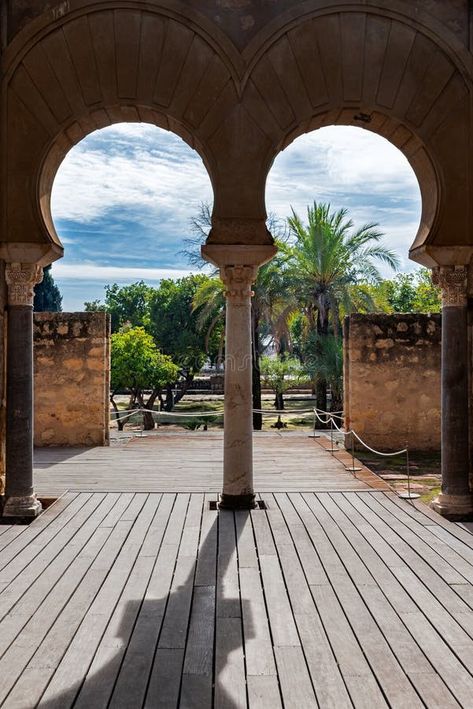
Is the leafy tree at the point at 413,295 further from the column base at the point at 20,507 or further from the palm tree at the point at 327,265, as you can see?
the column base at the point at 20,507

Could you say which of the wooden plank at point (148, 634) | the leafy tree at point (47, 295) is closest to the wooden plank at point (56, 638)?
the wooden plank at point (148, 634)

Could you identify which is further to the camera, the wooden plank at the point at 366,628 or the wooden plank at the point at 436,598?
the wooden plank at the point at 436,598

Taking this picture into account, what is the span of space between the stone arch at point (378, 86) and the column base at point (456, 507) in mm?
2322

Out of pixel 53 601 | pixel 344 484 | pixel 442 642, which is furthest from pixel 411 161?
pixel 53 601

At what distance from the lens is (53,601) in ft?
13.4

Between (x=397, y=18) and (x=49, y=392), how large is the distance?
7.76 m

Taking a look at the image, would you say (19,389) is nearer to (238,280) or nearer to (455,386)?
(238,280)

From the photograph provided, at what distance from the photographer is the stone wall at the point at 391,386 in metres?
10.9

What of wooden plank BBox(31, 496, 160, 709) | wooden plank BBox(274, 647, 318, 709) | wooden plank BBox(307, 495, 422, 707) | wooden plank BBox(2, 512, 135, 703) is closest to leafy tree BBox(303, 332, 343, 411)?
wooden plank BBox(307, 495, 422, 707)

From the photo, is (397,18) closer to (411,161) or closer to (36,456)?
(411,161)

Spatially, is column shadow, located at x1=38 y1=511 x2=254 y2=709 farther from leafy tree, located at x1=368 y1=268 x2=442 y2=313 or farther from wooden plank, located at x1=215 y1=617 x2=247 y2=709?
leafy tree, located at x1=368 y1=268 x2=442 y2=313

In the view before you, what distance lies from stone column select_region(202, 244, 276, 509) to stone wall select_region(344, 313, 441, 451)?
4960 mm

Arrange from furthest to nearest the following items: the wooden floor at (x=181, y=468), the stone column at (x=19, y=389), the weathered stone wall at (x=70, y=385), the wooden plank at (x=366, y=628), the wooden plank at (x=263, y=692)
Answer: the weathered stone wall at (x=70, y=385) → the wooden floor at (x=181, y=468) → the stone column at (x=19, y=389) → the wooden plank at (x=366, y=628) → the wooden plank at (x=263, y=692)

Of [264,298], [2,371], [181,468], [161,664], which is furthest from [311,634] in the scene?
[264,298]
